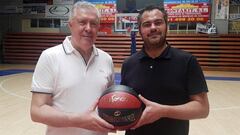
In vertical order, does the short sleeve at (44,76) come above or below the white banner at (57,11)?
below

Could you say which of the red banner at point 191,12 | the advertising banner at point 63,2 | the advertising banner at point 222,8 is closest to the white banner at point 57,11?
the advertising banner at point 63,2

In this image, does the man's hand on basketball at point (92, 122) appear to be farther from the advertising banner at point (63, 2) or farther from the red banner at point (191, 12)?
the advertising banner at point (63, 2)

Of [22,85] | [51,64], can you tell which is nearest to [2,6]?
[22,85]

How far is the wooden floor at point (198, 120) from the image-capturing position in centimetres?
466

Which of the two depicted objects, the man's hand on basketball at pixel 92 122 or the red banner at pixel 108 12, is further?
the red banner at pixel 108 12

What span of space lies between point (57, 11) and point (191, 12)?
20.0 feet

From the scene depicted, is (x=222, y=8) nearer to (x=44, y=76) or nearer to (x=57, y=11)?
(x=57, y=11)

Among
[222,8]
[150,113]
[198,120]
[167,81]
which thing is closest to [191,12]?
[222,8]

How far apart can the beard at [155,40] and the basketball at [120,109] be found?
0.38 metres

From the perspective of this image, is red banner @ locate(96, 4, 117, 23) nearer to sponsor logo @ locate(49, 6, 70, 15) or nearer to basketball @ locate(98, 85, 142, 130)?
sponsor logo @ locate(49, 6, 70, 15)

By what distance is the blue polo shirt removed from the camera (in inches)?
78.4

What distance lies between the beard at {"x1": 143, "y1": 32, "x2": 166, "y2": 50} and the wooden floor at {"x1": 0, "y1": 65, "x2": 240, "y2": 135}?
105 inches

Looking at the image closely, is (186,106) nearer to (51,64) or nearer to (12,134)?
(51,64)

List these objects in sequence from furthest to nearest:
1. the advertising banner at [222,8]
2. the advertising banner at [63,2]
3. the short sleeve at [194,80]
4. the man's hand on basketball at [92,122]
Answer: the advertising banner at [63,2]
the advertising banner at [222,8]
the short sleeve at [194,80]
the man's hand on basketball at [92,122]
